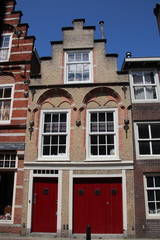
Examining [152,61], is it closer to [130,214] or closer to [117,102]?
[117,102]

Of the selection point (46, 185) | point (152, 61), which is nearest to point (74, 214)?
point (46, 185)

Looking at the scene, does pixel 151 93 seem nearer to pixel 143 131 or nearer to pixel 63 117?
pixel 143 131

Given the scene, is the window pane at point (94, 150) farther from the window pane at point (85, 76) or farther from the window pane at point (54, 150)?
the window pane at point (85, 76)

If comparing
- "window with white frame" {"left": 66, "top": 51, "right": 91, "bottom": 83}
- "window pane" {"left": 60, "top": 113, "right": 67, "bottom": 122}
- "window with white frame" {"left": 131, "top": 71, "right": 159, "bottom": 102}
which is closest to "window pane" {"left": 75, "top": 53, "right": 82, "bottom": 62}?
"window with white frame" {"left": 66, "top": 51, "right": 91, "bottom": 83}

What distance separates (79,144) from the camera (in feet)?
36.8

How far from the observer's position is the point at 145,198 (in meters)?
10.2

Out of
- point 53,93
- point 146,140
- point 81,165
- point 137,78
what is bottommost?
point 81,165

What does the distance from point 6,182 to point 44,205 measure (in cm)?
282

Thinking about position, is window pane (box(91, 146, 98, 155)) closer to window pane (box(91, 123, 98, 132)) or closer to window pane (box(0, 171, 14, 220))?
window pane (box(91, 123, 98, 132))

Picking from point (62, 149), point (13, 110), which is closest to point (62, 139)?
point (62, 149)

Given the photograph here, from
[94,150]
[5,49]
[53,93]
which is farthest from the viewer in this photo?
[5,49]

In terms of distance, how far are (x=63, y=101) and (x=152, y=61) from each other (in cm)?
557

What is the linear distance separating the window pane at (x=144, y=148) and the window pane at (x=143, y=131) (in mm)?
340

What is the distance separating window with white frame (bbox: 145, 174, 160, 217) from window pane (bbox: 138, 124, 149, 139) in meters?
2.05
